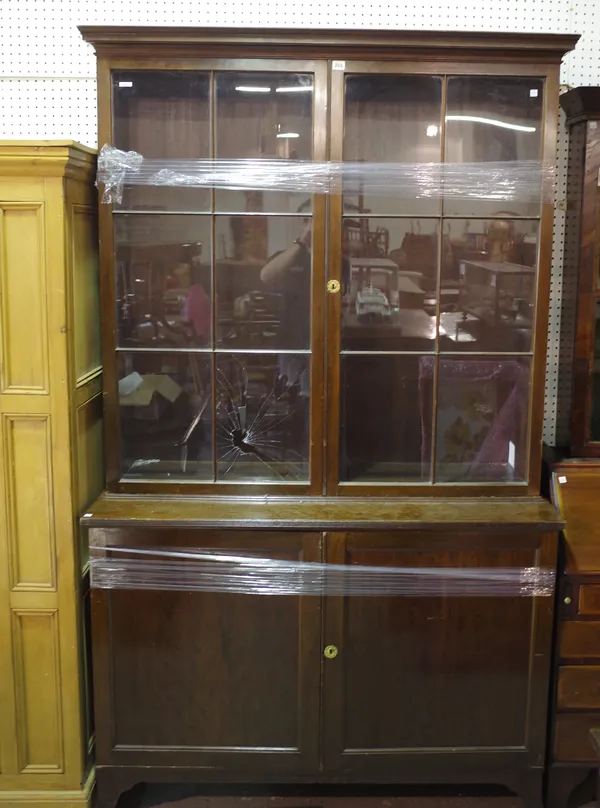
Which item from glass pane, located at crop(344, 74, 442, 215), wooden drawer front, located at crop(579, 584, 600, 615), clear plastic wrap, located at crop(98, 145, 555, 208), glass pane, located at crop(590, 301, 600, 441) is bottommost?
wooden drawer front, located at crop(579, 584, 600, 615)

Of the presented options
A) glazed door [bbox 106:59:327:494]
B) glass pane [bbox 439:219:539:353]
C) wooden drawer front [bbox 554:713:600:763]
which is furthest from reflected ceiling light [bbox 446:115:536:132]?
wooden drawer front [bbox 554:713:600:763]

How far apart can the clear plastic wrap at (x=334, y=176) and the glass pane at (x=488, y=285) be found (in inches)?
4.0

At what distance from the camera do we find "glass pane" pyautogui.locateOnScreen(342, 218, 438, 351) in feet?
7.01

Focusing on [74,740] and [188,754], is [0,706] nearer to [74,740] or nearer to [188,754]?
[74,740]

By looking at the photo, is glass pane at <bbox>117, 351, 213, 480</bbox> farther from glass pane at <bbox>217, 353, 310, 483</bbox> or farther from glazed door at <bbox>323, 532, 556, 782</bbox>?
glazed door at <bbox>323, 532, 556, 782</bbox>

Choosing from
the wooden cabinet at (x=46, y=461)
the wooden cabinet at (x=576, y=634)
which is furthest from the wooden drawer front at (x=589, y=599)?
the wooden cabinet at (x=46, y=461)

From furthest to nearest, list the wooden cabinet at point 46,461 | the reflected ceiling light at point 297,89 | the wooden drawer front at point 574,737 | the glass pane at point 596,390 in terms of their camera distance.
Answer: the glass pane at point 596,390 < the wooden drawer front at point 574,737 < the reflected ceiling light at point 297,89 < the wooden cabinet at point 46,461

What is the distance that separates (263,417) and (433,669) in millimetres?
893

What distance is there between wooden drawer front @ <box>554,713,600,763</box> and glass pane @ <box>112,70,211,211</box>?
6.09 ft

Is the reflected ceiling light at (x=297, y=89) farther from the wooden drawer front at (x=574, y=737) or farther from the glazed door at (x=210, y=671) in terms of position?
the wooden drawer front at (x=574, y=737)

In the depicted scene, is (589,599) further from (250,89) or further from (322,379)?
(250,89)

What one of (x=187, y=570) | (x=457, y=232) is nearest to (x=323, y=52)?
(x=457, y=232)

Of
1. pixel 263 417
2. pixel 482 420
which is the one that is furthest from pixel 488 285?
pixel 263 417

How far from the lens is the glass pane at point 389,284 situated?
2.14 metres
